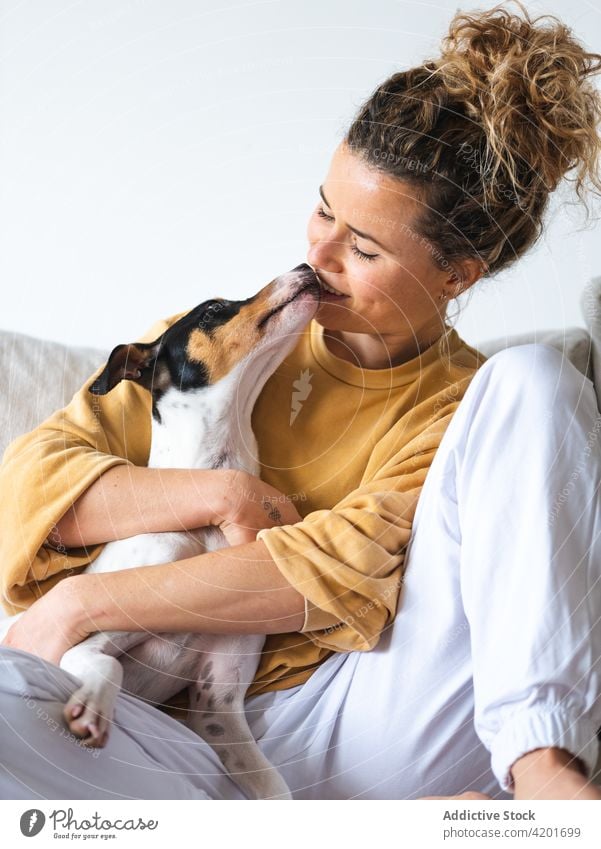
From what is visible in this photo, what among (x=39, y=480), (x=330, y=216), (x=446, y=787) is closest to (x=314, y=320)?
(x=330, y=216)

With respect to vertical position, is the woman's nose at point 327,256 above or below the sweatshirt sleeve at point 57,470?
above

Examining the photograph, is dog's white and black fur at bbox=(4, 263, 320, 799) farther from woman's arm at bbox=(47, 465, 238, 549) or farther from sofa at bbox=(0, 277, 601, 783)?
sofa at bbox=(0, 277, 601, 783)

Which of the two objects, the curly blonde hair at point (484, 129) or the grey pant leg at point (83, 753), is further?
the curly blonde hair at point (484, 129)

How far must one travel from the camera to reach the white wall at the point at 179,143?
116 cm

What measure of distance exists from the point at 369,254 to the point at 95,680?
0.54 m

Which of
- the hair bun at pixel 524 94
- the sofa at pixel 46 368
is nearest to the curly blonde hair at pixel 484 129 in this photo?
the hair bun at pixel 524 94

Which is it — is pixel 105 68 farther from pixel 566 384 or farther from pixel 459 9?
pixel 566 384

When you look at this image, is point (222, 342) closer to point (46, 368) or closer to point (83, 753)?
point (46, 368)

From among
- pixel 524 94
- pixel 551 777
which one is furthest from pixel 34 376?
pixel 551 777

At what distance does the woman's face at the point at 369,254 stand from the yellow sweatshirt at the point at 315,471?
62 millimetres

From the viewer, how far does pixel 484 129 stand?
1.06 m

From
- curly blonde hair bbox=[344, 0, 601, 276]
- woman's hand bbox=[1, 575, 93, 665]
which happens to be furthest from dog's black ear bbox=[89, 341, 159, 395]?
curly blonde hair bbox=[344, 0, 601, 276]

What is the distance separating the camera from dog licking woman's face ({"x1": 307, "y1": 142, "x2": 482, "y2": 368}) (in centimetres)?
105

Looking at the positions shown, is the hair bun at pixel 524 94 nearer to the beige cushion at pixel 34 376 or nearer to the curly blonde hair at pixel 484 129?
the curly blonde hair at pixel 484 129
